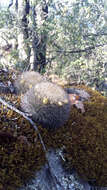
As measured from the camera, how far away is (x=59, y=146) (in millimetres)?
2414

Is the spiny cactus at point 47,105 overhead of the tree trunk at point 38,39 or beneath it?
beneath

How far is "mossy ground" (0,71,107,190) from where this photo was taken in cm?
191

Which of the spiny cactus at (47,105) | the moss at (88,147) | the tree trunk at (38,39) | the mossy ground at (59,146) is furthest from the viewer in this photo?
the tree trunk at (38,39)


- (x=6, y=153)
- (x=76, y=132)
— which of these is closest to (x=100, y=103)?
(x=76, y=132)

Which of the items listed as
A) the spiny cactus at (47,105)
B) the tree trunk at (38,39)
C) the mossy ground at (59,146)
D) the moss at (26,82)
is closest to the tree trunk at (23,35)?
the tree trunk at (38,39)

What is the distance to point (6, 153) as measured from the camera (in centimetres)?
193

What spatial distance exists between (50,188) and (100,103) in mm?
1906

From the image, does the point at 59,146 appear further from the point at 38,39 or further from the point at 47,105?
the point at 38,39

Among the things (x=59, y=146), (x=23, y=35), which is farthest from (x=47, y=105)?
(x=23, y=35)

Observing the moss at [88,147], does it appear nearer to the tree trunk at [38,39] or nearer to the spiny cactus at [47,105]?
the spiny cactus at [47,105]

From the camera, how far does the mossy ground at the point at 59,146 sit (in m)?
1.91

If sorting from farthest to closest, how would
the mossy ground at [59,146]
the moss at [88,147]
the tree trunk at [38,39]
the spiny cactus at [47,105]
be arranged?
the tree trunk at [38,39] < the moss at [88,147] < the spiny cactus at [47,105] < the mossy ground at [59,146]

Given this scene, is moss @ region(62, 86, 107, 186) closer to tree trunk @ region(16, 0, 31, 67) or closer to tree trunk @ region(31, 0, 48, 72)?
tree trunk @ region(31, 0, 48, 72)

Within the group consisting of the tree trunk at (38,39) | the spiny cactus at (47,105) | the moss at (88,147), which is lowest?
the moss at (88,147)
